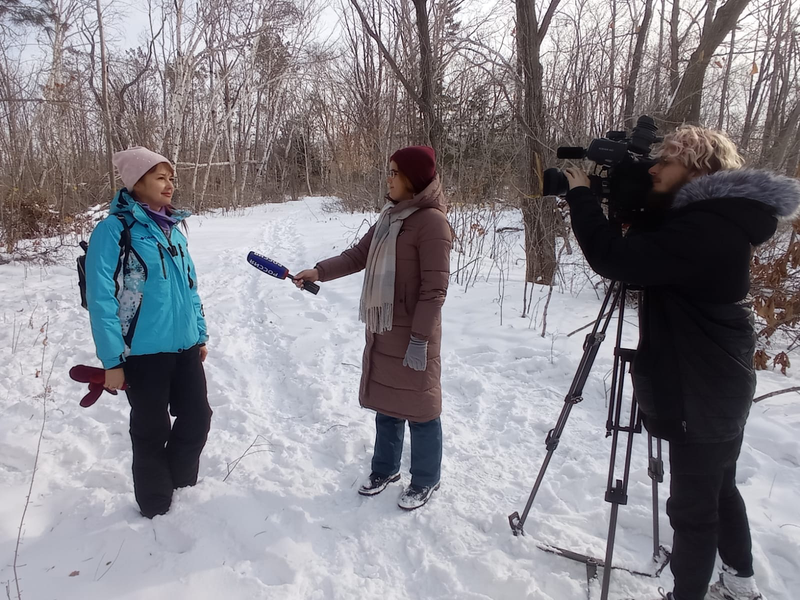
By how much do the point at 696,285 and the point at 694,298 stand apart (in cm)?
6

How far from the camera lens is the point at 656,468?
1.78 m

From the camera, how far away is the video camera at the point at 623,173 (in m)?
1.61

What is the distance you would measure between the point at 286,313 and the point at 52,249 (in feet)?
13.5

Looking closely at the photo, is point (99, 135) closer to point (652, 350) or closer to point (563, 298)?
point (563, 298)

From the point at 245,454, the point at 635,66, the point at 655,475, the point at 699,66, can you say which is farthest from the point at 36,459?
the point at 635,66

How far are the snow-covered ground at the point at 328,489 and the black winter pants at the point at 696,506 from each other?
32 cm

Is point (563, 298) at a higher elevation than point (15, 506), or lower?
higher

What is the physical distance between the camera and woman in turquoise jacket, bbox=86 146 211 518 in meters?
1.91

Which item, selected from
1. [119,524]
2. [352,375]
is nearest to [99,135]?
[352,375]

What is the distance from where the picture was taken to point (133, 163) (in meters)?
2.00

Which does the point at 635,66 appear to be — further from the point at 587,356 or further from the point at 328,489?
the point at 328,489

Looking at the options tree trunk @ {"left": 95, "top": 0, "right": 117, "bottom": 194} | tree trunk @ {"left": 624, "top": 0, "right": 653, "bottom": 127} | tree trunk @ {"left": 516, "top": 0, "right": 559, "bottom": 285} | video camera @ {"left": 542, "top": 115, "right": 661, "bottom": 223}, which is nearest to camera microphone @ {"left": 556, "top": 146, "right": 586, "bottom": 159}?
video camera @ {"left": 542, "top": 115, "right": 661, "bottom": 223}

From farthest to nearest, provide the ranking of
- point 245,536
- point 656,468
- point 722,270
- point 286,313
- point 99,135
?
1. point 99,135
2. point 286,313
3. point 245,536
4. point 656,468
5. point 722,270

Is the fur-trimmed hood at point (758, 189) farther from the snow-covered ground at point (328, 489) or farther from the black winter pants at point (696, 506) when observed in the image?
the snow-covered ground at point (328, 489)
